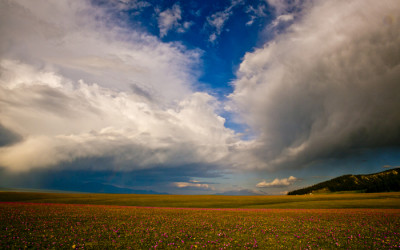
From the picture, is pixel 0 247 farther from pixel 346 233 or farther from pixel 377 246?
pixel 346 233

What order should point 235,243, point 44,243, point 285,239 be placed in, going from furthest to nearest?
point 285,239
point 235,243
point 44,243

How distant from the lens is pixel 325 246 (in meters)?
14.9

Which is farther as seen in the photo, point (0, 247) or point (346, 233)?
point (346, 233)

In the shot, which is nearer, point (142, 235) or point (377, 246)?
point (377, 246)

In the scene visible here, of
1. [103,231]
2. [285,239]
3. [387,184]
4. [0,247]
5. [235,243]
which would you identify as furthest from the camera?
[387,184]

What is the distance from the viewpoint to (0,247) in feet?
42.1

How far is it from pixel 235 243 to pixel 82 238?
40.4 feet

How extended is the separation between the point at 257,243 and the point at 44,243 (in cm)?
1583

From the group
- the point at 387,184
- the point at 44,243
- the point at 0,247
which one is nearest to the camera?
the point at 0,247

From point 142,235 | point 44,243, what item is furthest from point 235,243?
point 44,243

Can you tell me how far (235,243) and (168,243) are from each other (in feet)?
17.1

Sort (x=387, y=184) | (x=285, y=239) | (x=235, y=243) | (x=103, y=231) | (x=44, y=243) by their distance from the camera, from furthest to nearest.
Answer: (x=387, y=184)
(x=103, y=231)
(x=285, y=239)
(x=235, y=243)
(x=44, y=243)

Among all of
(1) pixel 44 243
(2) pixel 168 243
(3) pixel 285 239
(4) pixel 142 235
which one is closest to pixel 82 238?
(1) pixel 44 243

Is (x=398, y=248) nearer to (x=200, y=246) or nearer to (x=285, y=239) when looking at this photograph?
(x=285, y=239)
